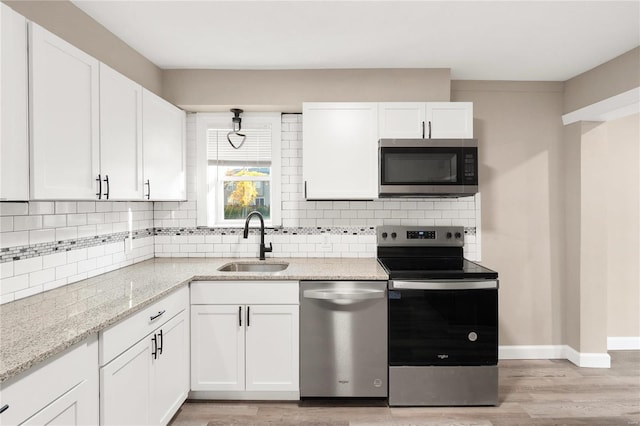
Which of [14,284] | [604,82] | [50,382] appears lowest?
[50,382]

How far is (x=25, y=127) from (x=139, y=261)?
1.67 m

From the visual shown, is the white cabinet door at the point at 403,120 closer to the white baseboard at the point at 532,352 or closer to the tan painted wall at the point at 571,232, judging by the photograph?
the tan painted wall at the point at 571,232

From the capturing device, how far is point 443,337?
7.93ft

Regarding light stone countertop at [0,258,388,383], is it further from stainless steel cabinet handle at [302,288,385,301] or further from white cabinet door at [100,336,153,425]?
white cabinet door at [100,336,153,425]

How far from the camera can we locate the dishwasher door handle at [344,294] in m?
2.43

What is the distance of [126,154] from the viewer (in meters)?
2.15

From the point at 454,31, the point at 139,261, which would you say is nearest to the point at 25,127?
the point at 139,261

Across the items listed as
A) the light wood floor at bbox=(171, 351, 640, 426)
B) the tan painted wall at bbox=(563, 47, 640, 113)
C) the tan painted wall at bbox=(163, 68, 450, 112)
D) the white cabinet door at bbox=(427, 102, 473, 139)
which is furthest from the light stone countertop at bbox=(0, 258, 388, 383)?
the tan painted wall at bbox=(563, 47, 640, 113)

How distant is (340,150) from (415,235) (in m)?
0.98

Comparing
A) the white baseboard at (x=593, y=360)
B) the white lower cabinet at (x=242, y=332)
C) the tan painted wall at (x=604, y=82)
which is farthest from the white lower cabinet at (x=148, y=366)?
the tan painted wall at (x=604, y=82)

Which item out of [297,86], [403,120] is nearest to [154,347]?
[297,86]

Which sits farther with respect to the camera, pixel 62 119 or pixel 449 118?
pixel 449 118

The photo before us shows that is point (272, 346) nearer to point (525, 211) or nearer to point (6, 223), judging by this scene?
point (6, 223)

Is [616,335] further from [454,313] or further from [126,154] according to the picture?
[126,154]
